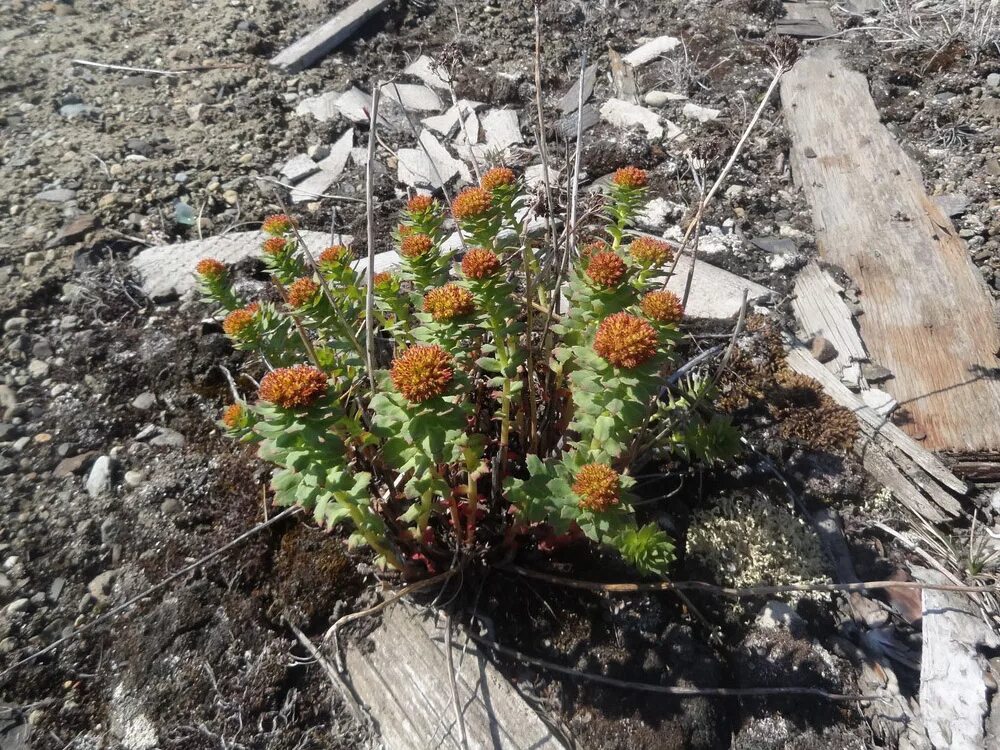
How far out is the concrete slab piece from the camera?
3.59m

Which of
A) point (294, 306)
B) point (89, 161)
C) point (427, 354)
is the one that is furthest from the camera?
point (89, 161)

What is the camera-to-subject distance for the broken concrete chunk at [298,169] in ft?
13.9

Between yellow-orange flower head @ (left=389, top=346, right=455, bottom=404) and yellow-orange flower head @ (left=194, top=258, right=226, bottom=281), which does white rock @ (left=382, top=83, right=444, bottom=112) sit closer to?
yellow-orange flower head @ (left=194, top=258, right=226, bottom=281)

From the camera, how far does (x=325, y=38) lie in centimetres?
519

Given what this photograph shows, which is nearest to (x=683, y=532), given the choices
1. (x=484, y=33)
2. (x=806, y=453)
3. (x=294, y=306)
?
(x=806, y=453)

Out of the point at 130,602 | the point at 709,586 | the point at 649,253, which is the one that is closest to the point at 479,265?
the point at 649,253

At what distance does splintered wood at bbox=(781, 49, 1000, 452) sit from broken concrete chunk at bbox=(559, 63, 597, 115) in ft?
4.54

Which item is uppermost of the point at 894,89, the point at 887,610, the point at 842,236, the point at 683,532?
the point at 894,89

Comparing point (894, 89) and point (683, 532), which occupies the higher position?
point (894, 89)

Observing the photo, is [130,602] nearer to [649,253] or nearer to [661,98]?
[649,253]

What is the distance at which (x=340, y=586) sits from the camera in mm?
2504

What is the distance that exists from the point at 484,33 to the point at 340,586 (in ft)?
15.5

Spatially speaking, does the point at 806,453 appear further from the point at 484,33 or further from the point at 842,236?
the point at 484,33

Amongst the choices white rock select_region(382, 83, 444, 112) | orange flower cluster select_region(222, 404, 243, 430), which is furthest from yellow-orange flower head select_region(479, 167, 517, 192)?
white rock select_region(382, 83, 444, 112)
